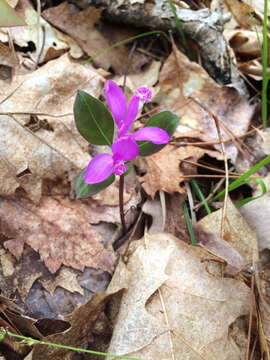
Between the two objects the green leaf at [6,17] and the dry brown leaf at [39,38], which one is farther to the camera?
the dry brown leaf at [39,38]

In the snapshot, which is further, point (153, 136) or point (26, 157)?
point (26, 157)

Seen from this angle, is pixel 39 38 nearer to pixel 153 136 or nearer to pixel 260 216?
pixel 153 136

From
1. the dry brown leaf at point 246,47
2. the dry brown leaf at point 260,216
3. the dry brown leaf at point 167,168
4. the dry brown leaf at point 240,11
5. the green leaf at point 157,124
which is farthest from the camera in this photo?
the dry brown leaf at point 240,11

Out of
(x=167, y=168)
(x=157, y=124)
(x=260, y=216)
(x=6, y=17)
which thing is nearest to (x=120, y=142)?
(x=157, y=124)

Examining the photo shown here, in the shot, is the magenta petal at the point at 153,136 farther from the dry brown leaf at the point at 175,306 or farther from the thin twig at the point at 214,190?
the thin twig at the point at 214,190

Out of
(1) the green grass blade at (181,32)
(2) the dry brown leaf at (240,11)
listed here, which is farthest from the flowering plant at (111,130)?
(2) the dry brown leaf at (240,11)

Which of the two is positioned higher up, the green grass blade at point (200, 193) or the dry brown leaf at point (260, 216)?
the green grass blade at point (200, 193)

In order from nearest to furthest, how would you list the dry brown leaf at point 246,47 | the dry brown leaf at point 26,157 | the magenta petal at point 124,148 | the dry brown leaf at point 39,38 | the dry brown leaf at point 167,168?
the magenta petal at point 124,148 < the dry brown leaf at point 26,157 < the dry brown leaf at point 167,168 < the dry brown leaf at point 39,38 < the dry brown leaf at point 246,47

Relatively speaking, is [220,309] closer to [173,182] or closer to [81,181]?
[173,182]

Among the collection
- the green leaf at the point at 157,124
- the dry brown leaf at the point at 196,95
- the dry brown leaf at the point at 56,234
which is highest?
the green leaf at the point at 157,124
